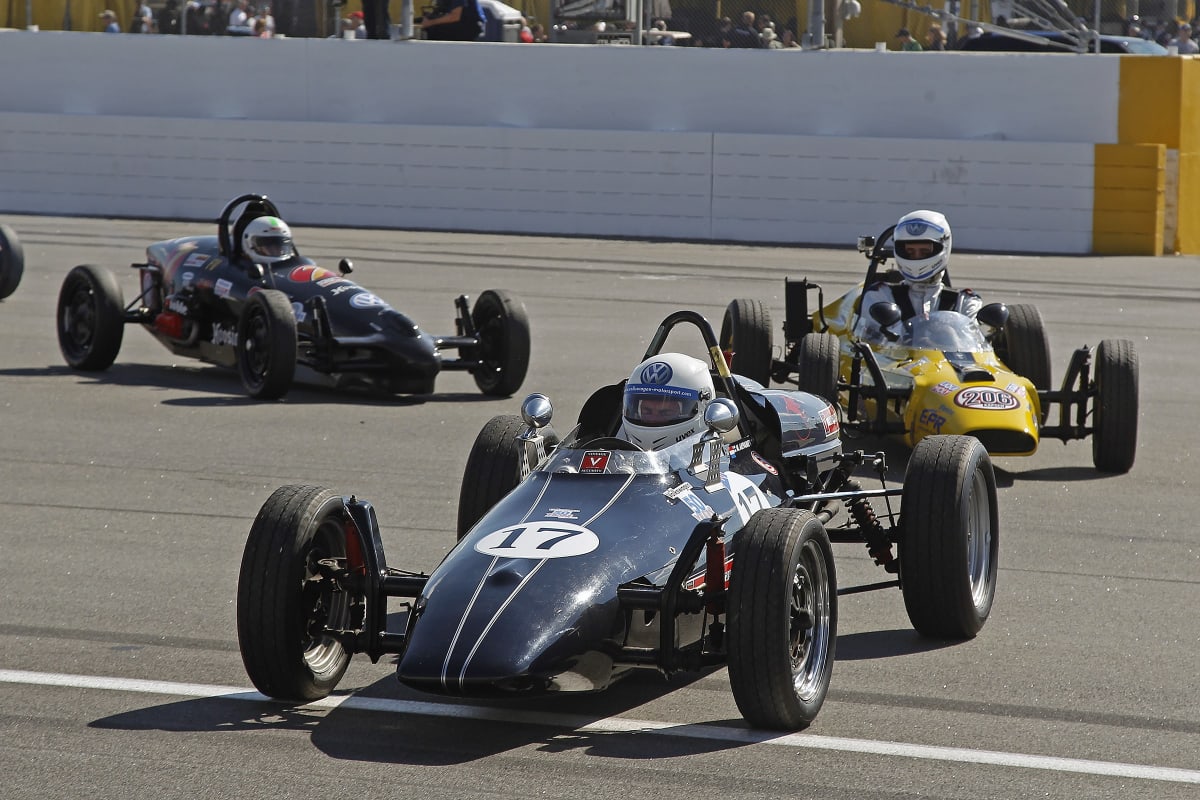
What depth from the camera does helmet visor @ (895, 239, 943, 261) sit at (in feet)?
40.2

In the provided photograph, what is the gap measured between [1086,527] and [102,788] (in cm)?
591

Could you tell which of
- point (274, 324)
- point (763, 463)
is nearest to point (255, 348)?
point (274, 324)

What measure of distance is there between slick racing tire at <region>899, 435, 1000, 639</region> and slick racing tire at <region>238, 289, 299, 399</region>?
21.8 feet

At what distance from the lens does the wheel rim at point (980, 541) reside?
757 centimetres

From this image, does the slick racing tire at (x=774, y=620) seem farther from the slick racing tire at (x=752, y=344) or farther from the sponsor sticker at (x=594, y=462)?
the slick racing tire at (x=752, y=344)

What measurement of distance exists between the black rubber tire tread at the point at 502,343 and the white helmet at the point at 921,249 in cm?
290

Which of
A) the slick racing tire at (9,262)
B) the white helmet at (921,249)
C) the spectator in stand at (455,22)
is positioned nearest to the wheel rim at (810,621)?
the white helmet at (921,249)

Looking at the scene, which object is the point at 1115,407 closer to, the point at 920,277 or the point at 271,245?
the point at 920,277

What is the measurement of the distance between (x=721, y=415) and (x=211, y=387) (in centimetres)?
824

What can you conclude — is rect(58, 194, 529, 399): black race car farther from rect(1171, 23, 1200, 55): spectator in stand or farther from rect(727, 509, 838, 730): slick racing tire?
rect(1171, 23, 1200, 55): spectator in stand

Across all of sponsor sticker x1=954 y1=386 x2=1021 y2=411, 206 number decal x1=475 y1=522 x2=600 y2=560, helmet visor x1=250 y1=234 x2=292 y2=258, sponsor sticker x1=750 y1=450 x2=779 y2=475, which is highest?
helmet visor x1=250 y1=234 x2=292 y2=258

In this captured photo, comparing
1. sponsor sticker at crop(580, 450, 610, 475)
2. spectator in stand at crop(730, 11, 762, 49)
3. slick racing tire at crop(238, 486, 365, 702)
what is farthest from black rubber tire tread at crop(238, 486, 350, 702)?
spectator in stand at crop(730, 11, 762, 49)

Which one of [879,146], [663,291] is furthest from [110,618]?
[879,146]

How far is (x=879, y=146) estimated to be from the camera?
24969 millimetres
